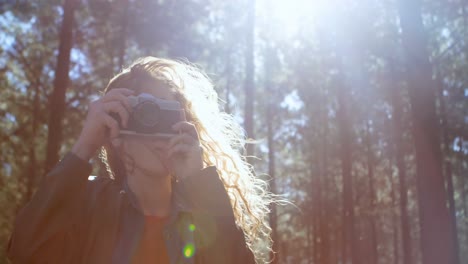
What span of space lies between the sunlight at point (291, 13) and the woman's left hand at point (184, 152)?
58.2 ft

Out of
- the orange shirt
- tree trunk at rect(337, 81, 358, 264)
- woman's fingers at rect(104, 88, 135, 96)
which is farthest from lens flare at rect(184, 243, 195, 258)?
tree trunk at rect(337, 81, 358, 264)

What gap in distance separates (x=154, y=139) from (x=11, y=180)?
19128 mm

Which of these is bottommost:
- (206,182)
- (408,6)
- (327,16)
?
(206,182)

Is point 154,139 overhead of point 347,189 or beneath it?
beneath

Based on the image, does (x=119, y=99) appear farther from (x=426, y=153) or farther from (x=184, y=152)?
(x=426, y=153)

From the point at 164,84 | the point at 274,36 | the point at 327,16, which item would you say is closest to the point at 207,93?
the point at 164,84

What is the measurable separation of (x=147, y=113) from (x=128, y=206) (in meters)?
0.45

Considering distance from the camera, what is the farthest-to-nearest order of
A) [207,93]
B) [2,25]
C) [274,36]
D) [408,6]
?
[274,36]
[2,25]
[408,6]
[207,93]

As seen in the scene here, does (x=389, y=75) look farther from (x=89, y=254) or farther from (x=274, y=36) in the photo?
(x=89, y=254)

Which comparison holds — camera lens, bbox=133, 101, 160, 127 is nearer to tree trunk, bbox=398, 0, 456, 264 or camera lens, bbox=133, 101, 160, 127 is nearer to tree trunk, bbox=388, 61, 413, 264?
tree trunk, bbox=398, 0, 456, 264

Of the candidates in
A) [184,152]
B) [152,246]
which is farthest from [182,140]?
[152,246]

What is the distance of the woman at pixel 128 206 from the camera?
248 centimetres

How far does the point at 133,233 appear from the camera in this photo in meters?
2.58

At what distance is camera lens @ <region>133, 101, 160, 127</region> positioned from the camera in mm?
2729
